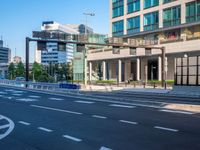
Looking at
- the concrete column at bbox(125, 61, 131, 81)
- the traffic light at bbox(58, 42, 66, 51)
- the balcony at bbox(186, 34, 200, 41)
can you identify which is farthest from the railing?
the concrete column at bbox(125, 61, 131, 81)

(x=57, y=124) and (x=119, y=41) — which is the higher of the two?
(x=119, y=41)

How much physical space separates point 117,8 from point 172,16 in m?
17.4

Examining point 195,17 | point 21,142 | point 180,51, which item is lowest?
point 21,142

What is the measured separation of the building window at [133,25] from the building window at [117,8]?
365cm

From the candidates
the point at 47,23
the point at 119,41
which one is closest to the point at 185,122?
the point at 119,41

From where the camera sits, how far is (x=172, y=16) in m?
56.9

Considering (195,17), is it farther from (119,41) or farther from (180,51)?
(119,41)

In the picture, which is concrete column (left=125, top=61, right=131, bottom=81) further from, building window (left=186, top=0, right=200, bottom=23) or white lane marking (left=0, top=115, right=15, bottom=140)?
white lane marking (left=0, top=115, right=15, bottom=140)

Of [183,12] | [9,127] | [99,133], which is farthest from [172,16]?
[99,133]

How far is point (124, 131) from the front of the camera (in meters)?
11.4

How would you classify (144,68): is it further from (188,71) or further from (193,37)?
(188,71)

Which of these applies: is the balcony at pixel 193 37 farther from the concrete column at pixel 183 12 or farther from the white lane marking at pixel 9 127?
the white lane marking at pixel 9 127

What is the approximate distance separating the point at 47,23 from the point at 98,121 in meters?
154

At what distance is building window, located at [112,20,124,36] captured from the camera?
6944 cm
